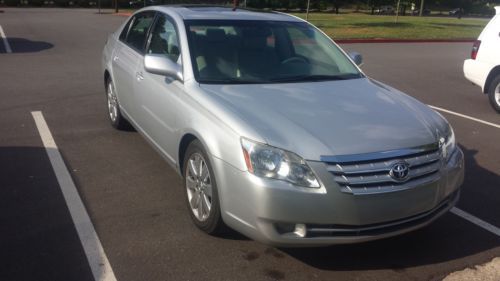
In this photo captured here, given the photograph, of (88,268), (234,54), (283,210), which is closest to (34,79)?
(234,54)

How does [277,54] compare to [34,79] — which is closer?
[277,54]

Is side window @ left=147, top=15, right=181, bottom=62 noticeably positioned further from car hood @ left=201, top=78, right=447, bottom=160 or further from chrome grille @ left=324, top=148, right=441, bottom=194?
chrome grille @ left=324, top=148, right=441, bottom=194

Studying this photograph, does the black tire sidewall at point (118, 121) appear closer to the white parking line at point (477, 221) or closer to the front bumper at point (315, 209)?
the front bumper at point (315, 209)

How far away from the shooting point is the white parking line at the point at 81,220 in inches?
133

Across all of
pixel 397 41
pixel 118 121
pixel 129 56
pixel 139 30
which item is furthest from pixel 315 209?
pixel 397 41

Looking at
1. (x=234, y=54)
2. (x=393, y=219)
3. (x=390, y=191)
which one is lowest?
(x=393, y=219)

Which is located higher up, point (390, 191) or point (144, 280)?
point (390, 191)

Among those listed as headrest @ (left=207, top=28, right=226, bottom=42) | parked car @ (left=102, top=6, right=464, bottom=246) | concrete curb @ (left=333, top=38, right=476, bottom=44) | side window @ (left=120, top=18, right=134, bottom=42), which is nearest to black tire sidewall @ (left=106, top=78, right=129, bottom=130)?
side window @ (left=120, top=18, right=134, bottom=42)

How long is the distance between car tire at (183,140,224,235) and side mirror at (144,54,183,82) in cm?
68

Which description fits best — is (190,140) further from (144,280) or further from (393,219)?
(393,219)

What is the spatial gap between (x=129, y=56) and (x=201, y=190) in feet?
7.69

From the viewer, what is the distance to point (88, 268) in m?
3.38

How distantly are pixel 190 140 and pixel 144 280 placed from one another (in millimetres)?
1142

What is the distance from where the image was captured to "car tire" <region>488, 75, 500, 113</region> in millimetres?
8383
